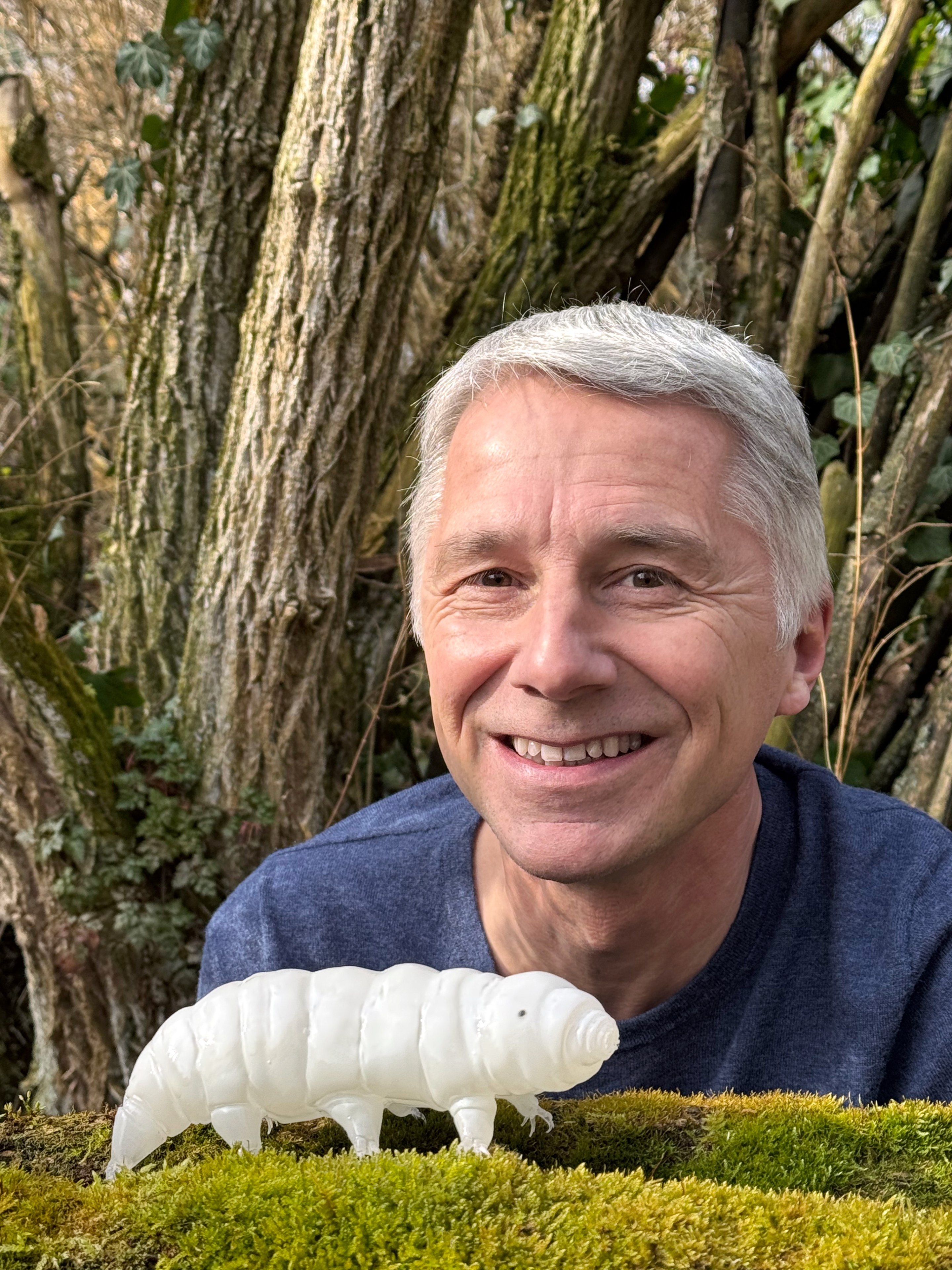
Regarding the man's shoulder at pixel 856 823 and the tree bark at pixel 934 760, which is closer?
the man's shoulder at pixel 856 823

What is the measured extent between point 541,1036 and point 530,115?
4.02 meters

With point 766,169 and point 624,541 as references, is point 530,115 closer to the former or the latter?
point 766,169

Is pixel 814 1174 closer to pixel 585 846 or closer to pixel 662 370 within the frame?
pixel 585 846

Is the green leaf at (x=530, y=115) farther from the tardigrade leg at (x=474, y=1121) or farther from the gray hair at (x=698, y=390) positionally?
the tardigrade leg at (x=474, y=1121)

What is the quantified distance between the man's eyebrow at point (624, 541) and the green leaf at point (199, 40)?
2.70 meters

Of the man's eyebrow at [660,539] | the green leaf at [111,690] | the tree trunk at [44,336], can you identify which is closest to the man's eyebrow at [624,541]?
the man's eyebrow at [660,539]

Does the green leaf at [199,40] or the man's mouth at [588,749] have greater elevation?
the green leaf at [199,40]

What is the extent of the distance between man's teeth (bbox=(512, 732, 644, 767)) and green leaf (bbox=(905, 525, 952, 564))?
95.4 inches

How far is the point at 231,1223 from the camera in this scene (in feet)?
3.18

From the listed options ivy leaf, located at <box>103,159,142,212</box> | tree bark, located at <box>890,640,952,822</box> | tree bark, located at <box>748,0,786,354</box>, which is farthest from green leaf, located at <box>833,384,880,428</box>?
ivy leaf, located at <box>103,159,142,212</box>

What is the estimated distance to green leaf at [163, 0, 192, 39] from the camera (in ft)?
12.4

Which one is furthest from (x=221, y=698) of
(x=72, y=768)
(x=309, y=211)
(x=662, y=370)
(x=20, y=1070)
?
(x=662, y=370)

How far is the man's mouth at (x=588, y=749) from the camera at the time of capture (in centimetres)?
169

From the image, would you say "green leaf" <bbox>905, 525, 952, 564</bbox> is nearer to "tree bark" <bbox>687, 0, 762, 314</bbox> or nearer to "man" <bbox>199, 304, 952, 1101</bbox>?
"tree bark" <bbox>687, 0, 762, 314</bbox>
